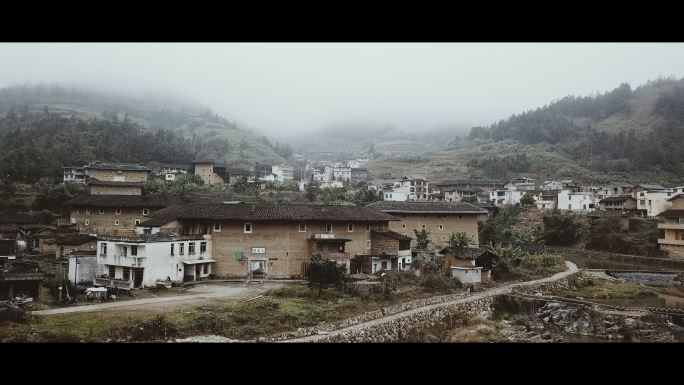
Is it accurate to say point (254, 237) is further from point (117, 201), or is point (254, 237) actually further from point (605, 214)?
point (605, 214)

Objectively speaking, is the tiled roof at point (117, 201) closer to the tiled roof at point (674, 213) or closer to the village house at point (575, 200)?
the tiled roof at point (674, 213)

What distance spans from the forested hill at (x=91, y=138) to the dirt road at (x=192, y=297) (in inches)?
484

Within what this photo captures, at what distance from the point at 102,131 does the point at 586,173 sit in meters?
30.9

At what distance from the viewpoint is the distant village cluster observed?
1040cm

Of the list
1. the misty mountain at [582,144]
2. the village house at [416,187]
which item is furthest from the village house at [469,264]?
the misty mountain at [582,144]

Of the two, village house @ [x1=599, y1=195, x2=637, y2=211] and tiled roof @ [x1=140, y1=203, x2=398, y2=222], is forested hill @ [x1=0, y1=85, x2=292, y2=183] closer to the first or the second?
tiled roof @ [x1=140, y1=203, x2=398, y2=222]

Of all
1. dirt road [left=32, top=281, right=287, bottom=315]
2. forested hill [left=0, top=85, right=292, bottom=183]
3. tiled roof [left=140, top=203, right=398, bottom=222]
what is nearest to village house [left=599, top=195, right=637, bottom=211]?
tiled roof [left=140, top=203, right=398, bottom=222]

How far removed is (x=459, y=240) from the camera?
1623 cm

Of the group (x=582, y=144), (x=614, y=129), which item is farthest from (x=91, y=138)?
(x=614, y=129)

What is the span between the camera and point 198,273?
37.7 ft

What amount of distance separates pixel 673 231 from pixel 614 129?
941 inches
